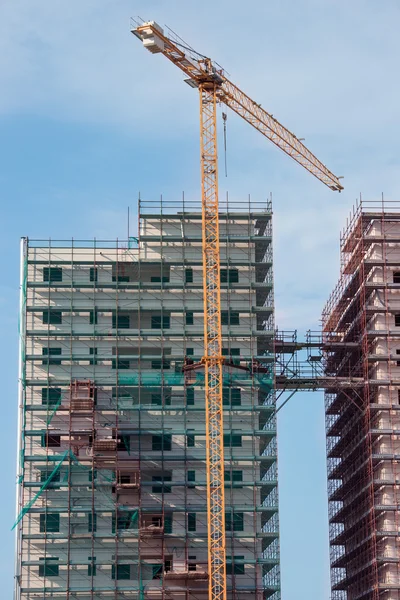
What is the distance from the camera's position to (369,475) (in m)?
136

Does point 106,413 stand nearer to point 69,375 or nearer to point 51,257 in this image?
point 69,375

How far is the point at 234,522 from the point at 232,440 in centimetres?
780

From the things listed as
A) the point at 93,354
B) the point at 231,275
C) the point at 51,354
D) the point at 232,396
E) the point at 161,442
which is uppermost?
the point at 231,275

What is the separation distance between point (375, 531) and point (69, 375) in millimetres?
32586

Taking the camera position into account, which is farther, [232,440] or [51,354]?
[51,354]

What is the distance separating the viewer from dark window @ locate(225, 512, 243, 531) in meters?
133

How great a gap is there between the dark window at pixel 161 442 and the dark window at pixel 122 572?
11547 mm

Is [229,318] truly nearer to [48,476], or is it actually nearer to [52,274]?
[52,274]

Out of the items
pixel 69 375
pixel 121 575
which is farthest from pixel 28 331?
pixel 121 575

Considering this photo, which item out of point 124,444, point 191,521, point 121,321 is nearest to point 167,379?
point 121,321

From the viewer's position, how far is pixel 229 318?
140875mm

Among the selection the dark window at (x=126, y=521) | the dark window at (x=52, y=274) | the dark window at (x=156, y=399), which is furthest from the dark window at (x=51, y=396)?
the dark window at (x=126, y=521)

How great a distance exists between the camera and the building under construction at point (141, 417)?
433ft

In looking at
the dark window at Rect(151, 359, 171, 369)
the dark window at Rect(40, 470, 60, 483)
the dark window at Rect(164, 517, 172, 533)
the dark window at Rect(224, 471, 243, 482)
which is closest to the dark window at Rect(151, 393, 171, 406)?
the dark window at Rect(151, 359, 171, 369)
